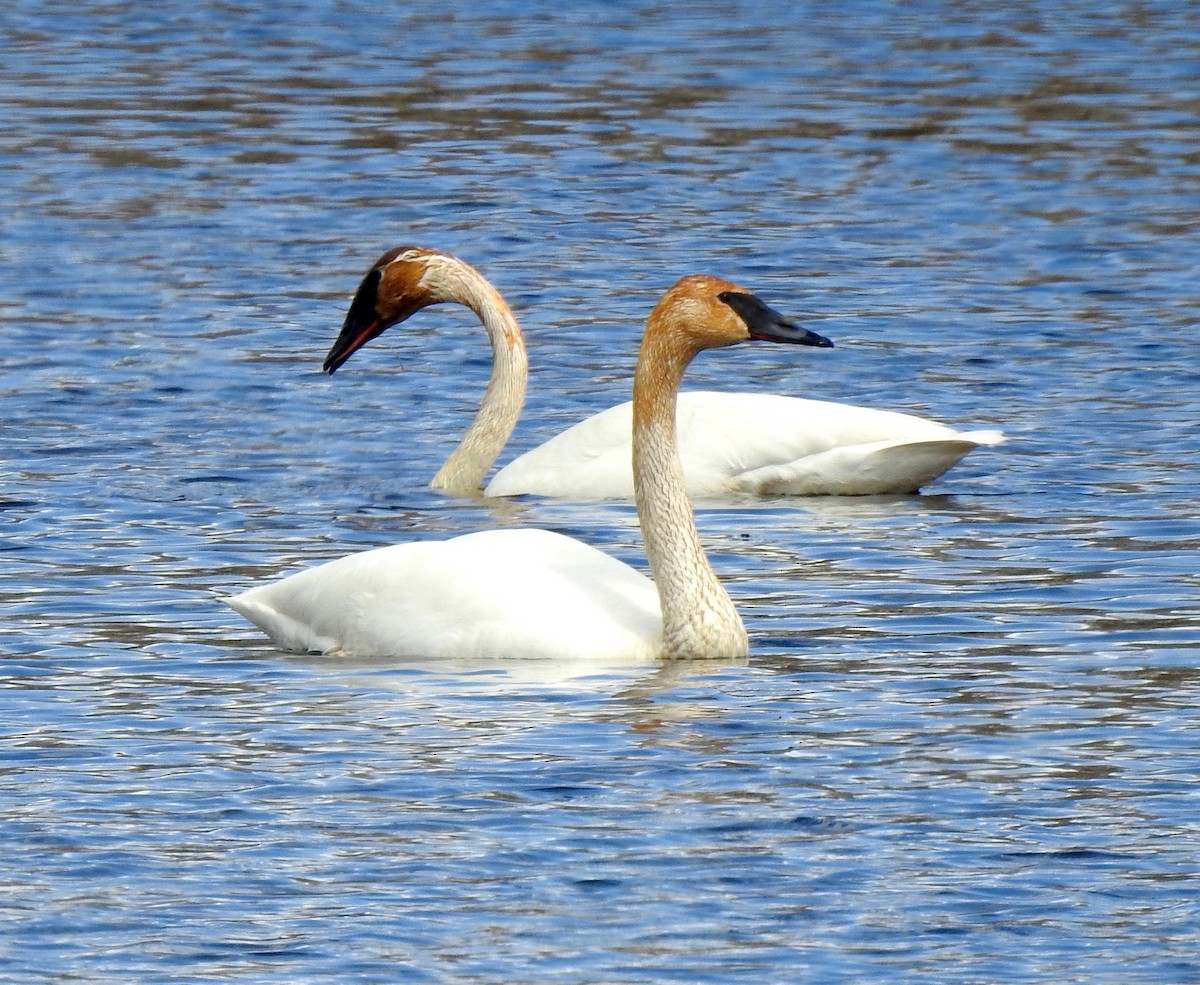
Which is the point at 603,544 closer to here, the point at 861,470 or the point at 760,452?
the point at 760,452

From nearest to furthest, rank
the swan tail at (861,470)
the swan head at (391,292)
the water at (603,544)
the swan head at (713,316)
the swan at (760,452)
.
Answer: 1. the water at (603,544)
2. the swan head at (713,316)
3. the swan tail at (861,470)
4. the swan at (760,452)
5. the swan head at (391,292)

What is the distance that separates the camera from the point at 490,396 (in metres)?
14.3

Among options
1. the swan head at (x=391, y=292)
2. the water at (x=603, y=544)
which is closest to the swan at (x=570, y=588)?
the water at (x=603, y=544)

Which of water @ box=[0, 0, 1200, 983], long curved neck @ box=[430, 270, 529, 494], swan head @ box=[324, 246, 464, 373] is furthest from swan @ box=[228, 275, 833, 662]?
swan head @ box=[324, 246, 464, 373]

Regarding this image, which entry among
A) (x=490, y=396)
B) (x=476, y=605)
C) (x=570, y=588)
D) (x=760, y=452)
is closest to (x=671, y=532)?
(x=570, y=588)

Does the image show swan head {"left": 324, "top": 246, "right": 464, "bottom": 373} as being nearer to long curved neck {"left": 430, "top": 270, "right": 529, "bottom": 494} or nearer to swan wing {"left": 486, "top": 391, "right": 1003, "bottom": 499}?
long curved neck {"left": 430, "top": 270, "right": 529, "bottom": 494}

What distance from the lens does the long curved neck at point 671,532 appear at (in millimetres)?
9930

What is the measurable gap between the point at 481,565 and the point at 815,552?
7.60ft

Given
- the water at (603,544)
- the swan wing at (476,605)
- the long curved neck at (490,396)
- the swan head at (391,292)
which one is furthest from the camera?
the swan head at (391,292)

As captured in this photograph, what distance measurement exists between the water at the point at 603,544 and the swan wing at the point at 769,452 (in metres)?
0.16

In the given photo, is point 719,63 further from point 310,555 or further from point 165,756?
point 165,756

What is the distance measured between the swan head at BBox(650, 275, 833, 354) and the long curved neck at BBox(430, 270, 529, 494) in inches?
145

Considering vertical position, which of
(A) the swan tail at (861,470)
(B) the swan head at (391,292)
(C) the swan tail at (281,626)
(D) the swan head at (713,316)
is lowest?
(A) the swan tail at (861,470)

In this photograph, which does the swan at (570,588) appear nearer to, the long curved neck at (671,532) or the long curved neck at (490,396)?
the long curved neck at (671,532)
